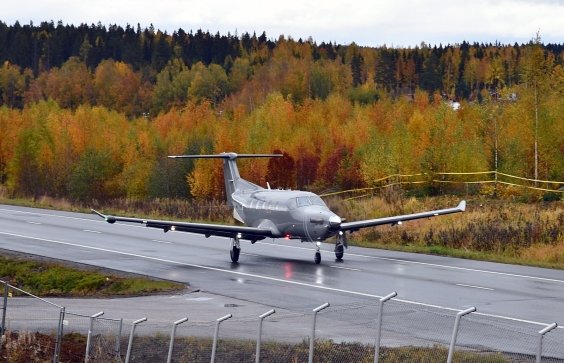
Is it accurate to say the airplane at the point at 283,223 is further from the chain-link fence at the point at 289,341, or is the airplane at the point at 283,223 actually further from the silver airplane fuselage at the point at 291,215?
the chain-link fence at the point at 289,341

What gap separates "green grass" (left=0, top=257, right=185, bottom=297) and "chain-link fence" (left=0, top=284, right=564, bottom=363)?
599 centimetres

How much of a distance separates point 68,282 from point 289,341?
46.8 feet

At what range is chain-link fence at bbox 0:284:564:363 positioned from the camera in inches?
460

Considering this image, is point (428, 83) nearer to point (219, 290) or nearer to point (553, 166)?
point (553, 166)

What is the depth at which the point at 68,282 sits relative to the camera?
2642cm

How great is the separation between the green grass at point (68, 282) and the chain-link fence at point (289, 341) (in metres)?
5.99

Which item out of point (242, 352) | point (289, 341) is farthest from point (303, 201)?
point (242, 352)

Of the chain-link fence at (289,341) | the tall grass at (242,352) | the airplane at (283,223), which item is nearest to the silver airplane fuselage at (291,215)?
the airplane at (283,223)

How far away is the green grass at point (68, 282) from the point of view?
24344 mm

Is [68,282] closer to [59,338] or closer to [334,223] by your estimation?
[334,223]

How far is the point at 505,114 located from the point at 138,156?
37.4 meters

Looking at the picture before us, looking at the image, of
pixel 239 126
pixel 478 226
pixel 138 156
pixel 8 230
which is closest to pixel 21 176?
pixel 138 156

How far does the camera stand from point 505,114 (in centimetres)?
6444

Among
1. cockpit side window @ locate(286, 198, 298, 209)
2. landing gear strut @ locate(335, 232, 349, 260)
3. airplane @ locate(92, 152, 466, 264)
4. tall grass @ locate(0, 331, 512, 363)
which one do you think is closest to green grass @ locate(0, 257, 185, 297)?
airplane @ locate(92, 152, 466, 264)
